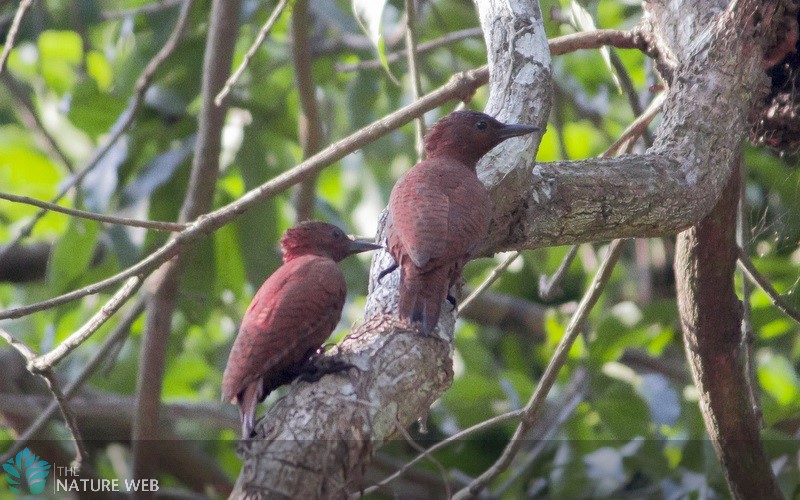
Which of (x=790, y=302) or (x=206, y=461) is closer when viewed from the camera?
(x=790, y=302)

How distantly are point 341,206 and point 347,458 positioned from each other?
488 cm

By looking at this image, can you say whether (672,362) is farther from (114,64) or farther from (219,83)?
(114,64)

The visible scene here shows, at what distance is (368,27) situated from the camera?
3225 mm

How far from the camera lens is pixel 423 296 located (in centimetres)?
271

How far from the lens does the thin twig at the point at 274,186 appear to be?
2611mm

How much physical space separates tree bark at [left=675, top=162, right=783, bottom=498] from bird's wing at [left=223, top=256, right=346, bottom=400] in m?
1.30

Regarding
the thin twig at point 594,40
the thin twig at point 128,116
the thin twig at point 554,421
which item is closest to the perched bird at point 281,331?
the thin twig at point 594,40

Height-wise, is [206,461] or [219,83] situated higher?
[219,83]

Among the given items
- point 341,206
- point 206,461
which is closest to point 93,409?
point 206,461

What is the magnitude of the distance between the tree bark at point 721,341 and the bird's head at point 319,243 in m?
1.14

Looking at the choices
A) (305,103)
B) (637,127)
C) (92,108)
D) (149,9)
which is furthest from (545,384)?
(149,9)

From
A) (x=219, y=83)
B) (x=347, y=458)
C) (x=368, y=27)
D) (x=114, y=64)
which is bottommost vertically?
(x=347, y=458)

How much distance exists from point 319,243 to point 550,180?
3.10 ft

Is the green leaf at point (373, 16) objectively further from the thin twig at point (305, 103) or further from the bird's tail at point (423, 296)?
the thin twig at point (305, 103)
